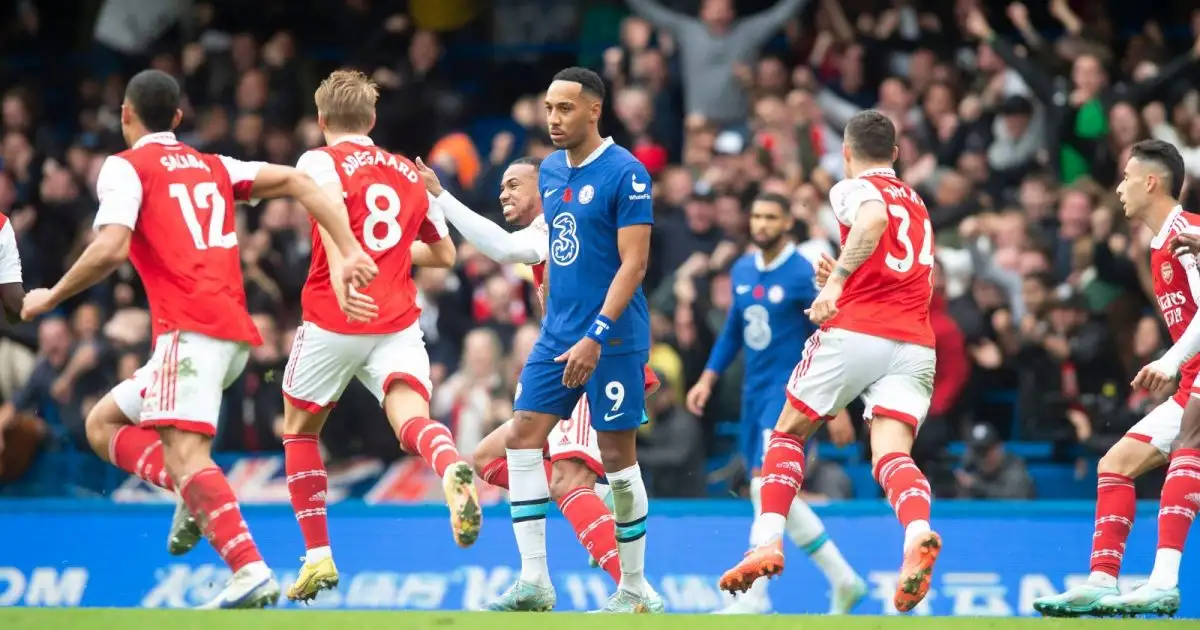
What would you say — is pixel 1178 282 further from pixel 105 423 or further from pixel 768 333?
pixel 105 423

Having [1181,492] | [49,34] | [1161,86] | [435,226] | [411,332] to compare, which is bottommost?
[1181,492]

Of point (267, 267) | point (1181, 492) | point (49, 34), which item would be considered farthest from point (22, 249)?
point (1181, 492)

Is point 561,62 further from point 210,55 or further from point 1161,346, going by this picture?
→ point 1161,346

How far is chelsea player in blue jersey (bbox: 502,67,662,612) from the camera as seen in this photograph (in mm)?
7789

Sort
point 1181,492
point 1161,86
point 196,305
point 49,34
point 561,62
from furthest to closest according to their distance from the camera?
1. point 49,34
2. point 561,62
3. point 1161,86
4. point 1181,492
5. point 196,305

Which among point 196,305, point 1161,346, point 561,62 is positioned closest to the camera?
point 196,305

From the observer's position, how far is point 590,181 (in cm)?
785

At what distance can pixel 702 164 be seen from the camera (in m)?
14.1

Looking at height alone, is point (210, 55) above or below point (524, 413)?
above

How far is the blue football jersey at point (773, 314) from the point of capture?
33.6 feet

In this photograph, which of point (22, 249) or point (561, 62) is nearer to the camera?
point (22, 249)

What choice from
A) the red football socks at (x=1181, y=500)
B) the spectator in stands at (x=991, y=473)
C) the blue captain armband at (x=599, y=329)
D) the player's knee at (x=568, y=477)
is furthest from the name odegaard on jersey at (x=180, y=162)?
the spectator in stands at (x=991, y=473)

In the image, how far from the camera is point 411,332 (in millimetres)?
8156

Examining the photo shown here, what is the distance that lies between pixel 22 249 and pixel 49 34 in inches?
181
